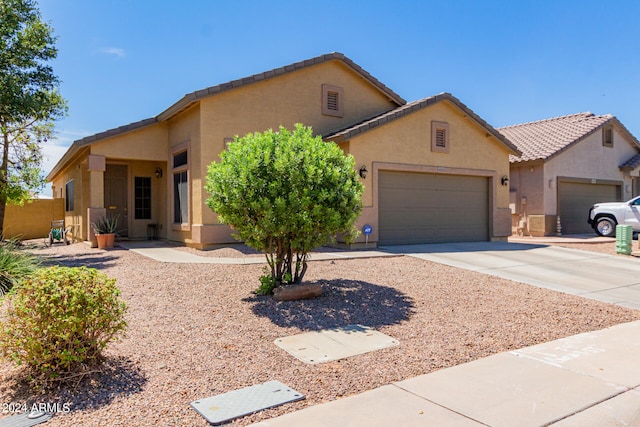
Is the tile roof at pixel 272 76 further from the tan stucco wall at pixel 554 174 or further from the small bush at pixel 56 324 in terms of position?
the small bush at pixel 56 324

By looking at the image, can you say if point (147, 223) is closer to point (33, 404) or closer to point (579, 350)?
point (33, 404)

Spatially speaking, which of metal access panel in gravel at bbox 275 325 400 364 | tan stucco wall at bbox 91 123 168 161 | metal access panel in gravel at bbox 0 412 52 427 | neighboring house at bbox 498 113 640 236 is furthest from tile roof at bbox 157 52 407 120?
metal access panel in gravel at bbox 0 412 52 427

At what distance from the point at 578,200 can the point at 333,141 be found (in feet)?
46.3

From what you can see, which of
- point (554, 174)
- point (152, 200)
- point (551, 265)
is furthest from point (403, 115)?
point (554, 174)

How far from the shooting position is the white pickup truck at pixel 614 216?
17.0m

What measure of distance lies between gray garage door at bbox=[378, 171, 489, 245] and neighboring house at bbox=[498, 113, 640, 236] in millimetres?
4748

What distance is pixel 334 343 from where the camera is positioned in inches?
213

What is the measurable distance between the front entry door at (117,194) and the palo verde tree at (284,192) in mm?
10465

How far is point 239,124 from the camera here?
13.4m

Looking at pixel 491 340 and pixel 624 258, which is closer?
→ pixel 491 340

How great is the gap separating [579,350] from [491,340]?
0.96 meters

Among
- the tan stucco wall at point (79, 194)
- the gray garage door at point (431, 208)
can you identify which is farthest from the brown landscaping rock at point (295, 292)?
the tan stucco wall at point (79, 194)

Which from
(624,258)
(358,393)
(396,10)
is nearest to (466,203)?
(624,258)

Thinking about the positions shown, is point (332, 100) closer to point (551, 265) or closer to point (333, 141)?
point (333, 141)
